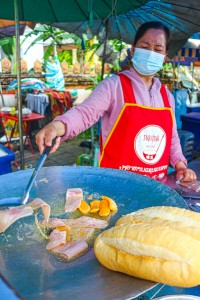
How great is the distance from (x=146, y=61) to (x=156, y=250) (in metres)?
1.41

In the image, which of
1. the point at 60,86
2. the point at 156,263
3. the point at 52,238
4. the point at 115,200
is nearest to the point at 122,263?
the point at 156,263

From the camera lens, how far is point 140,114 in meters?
1.79

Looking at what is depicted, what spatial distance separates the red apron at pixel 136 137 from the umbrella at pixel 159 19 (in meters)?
1.32

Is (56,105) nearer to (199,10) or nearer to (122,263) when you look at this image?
(199,10)

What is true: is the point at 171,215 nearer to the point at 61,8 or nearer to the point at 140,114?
the point at 140,114

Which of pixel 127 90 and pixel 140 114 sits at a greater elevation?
pixel 127 90

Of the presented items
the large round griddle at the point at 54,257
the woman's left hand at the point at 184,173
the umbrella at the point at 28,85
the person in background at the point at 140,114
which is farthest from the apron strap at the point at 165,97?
the umbrella at the point at 28,85

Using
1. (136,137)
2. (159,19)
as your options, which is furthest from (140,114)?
(159,19)

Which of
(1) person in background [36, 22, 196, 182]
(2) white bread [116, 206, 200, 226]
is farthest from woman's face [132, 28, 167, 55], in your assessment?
(2) white bread [116, 206, 200, 226]

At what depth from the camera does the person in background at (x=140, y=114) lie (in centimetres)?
178

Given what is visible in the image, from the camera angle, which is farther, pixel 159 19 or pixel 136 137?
pixel 159 19

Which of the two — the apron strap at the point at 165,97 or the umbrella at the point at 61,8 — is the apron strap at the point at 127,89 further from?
the umbrella at the point at 61,8

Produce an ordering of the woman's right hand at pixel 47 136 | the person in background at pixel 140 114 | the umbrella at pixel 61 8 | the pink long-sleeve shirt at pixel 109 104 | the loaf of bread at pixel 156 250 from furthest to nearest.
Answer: the umbrella at pixel 61 8, the person in background at pixel 140 114, the pink long-sleeve shirt at pixel 109 104, the woman's right hand at pixel 47 136, the loaf of bread at pixel 156 250

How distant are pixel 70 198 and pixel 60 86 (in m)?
9.31
